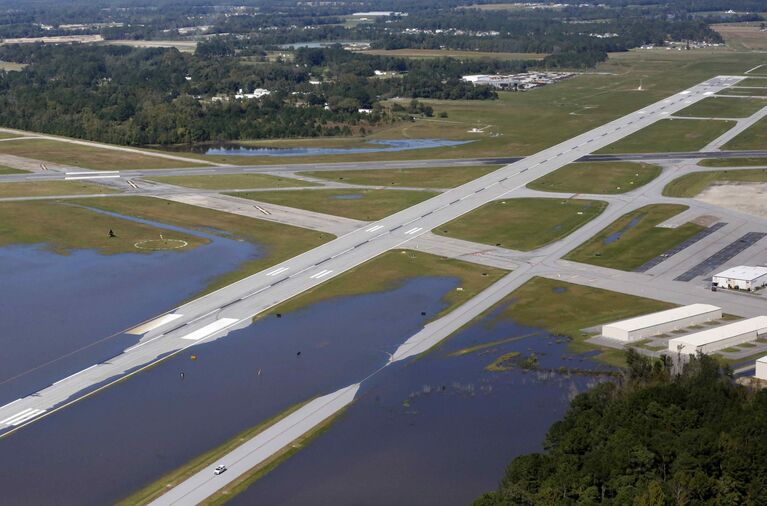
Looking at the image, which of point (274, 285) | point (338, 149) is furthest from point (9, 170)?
point (274, 285)

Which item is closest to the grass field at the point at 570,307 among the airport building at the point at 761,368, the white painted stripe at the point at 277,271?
the airport building at the point at 761,368

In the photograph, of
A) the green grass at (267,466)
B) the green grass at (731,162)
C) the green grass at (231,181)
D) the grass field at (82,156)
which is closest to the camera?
the green grass at (267,466)

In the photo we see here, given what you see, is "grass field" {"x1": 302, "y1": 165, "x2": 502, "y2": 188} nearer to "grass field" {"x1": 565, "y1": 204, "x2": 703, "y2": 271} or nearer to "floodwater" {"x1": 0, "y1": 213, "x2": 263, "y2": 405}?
"grass field" {"x1": 565, "y1": 204, "x2": 703, "y2": 271}

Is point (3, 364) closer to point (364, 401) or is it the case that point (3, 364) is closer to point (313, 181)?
point (364, 401)

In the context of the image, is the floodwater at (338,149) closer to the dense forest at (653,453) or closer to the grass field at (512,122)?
the grass field at (512,122)

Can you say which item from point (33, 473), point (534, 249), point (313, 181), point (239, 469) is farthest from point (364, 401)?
point (313, 181)

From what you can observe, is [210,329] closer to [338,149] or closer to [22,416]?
[22,416]
